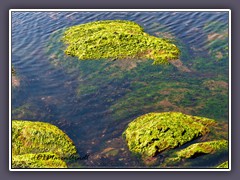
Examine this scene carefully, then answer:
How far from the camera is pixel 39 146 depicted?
53.2 ft

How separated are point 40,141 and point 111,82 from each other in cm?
513

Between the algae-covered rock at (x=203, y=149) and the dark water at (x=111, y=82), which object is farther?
the dark water at (x=111, y=82)

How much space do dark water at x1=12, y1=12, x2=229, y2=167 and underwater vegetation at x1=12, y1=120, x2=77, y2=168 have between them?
0.49m

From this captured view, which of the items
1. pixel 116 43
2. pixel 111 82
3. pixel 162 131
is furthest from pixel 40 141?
pixel 116 43

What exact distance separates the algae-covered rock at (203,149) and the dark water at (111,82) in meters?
1.57

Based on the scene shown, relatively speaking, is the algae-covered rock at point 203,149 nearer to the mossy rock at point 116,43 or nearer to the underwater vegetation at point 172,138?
the underwater vegetation at point 172,138

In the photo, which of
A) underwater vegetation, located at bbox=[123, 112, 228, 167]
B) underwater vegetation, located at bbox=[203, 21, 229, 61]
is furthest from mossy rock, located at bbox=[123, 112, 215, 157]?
underwater vegetation, located at bbox=[203, 21, 229, 61]

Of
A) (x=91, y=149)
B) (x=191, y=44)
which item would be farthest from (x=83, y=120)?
(x=191, y=44)

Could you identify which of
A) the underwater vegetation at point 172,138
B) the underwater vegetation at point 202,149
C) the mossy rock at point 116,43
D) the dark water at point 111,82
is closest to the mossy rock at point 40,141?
the dark water at point 111,82

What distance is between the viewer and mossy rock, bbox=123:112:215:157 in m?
Result: 15.7

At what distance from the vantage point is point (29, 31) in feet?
77.8

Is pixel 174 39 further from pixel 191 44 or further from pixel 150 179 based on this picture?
pixel 150 179

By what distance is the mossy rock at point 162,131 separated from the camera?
51.6 feet
